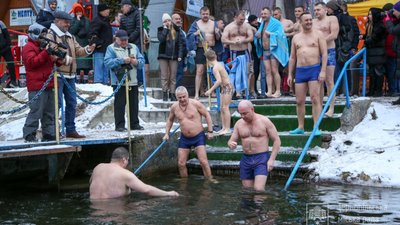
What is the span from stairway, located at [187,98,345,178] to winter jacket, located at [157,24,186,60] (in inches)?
89.8

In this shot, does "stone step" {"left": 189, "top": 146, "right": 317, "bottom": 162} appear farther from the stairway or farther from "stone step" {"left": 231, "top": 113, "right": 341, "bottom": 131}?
"stone step" {"left": 231, "top": 113, "right": 341, "bottom": 131}

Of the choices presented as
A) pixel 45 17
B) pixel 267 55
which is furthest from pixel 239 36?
pixel 45 17

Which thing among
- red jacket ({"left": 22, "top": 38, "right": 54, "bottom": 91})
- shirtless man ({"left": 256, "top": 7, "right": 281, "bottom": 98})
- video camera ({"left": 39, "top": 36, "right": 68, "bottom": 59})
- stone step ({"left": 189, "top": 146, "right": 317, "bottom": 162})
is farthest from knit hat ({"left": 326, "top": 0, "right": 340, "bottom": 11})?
red jacket ({"left": 22, "top": 38, "right": 54, "bottom": 91})

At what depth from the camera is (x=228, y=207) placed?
911 centimetres

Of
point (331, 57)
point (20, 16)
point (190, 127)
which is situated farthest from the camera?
point (20, 16)

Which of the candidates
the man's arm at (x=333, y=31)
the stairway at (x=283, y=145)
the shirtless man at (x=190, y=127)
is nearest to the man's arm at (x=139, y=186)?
the shirtless man at (x=190, y=127)

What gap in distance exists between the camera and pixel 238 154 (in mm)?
12430

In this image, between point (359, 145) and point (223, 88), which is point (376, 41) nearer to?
point (359, 145)

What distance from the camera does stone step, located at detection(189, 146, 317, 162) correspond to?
1178 cm

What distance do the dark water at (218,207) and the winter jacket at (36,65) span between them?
179 centimetres

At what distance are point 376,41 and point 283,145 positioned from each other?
4.10 m

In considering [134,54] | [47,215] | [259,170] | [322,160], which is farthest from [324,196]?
[134,54]

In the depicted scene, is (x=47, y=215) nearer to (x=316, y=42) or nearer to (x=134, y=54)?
(x=134, y=54)

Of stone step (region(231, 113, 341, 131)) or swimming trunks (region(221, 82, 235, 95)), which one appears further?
swimming trunks (region(221, 82, 235, 95))
